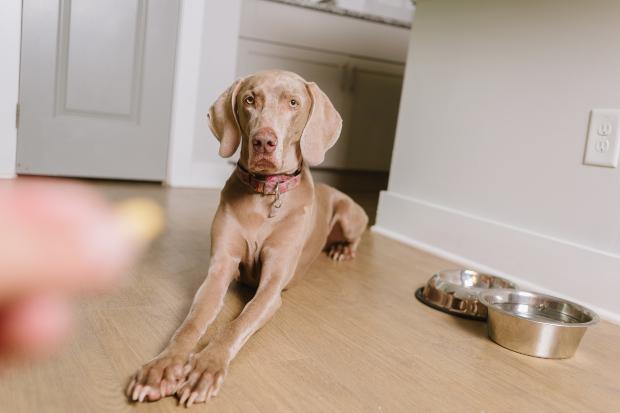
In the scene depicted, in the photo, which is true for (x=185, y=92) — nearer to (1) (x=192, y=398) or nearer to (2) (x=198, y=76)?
(2) (x=198, y=76)

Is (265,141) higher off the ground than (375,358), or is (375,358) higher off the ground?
(265,141)

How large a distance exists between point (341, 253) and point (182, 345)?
1.26 meters

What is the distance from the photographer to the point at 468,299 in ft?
5.43

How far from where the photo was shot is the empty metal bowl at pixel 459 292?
165 cm

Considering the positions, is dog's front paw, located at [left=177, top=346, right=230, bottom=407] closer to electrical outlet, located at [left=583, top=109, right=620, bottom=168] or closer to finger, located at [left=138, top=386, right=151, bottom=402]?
finger, located at [left=138, top=386, right=151, bottom=402]

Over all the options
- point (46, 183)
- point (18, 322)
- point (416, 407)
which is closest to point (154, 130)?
point (46, 183)

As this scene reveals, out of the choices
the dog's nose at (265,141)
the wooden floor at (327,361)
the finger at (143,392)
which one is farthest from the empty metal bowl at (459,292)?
the finger at (143,392)

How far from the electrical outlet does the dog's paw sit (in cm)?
103

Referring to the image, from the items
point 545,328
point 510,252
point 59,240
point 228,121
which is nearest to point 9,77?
point 59,240

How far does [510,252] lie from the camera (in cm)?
211

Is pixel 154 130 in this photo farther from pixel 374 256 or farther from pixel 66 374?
pixel 66 374

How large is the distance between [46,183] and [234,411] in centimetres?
261

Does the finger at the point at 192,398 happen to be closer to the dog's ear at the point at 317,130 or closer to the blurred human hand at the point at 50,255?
the blurred human hand at the point at 50,255

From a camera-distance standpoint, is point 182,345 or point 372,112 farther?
point 372,112
